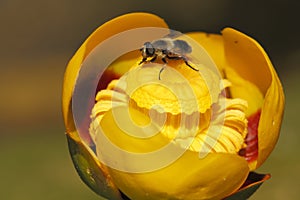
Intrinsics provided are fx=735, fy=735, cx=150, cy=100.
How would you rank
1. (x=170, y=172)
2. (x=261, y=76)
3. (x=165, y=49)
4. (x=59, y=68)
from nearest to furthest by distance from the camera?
(x=170, y=172), (x=165, y=49), (x=261, y=76), (x=59, y=68)

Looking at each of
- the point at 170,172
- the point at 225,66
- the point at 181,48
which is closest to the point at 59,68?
the point at 225,66

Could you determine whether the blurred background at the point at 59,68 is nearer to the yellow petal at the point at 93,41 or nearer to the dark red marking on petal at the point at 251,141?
the dark red marking on petal at the point at 251,141

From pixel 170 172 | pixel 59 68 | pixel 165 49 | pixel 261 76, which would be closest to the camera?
pixel 170 172

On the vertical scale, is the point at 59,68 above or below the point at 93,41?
above

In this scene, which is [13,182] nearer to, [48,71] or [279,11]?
[48,71]

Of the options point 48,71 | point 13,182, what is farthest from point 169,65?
point 48,71

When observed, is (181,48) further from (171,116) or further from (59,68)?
(59,68)

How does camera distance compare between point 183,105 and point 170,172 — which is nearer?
point 170,172

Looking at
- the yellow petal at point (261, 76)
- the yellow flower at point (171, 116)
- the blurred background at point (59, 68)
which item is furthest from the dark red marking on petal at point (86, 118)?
the blurred background at point (59, 68)

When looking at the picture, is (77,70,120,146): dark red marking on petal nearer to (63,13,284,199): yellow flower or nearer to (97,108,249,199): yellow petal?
(63,13,284,199): yellow flower
